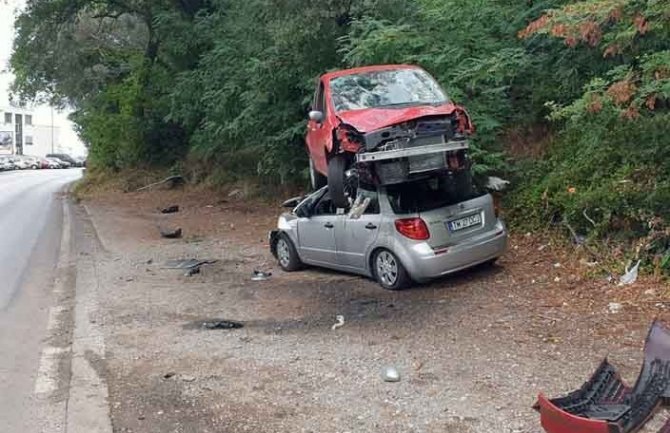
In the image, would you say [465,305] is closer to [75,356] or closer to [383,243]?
[383,243]

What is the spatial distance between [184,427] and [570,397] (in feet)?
8.34

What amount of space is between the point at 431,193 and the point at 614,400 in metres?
4.34

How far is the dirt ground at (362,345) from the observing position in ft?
15.7

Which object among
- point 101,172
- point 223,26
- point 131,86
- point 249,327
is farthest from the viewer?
point 101,172

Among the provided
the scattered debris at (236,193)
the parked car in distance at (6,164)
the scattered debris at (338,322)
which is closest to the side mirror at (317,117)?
the scattered debris at (338,322)

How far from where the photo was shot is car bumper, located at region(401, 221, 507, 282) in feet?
25.6

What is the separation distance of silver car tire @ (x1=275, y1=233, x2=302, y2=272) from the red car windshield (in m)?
2.07

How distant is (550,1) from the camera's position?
1016cm

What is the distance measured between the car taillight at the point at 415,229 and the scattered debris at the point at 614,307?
2.04m

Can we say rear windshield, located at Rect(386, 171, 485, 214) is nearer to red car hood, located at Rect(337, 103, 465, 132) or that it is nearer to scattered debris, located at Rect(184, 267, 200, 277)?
red car hood, located at Rect(337, 103, 465, 132)

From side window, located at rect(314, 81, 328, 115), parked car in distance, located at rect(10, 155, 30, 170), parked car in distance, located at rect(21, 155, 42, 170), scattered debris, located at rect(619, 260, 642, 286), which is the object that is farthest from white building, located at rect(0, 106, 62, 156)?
scattered debris, located at rect(619, 260, 642, 286)

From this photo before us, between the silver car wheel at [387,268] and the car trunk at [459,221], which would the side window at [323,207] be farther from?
the car trunk at [459,221]

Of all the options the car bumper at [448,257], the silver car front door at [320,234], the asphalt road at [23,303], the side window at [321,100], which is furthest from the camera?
the side window at [321,100]

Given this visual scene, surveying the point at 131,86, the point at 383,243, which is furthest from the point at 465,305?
the point at 131,86
